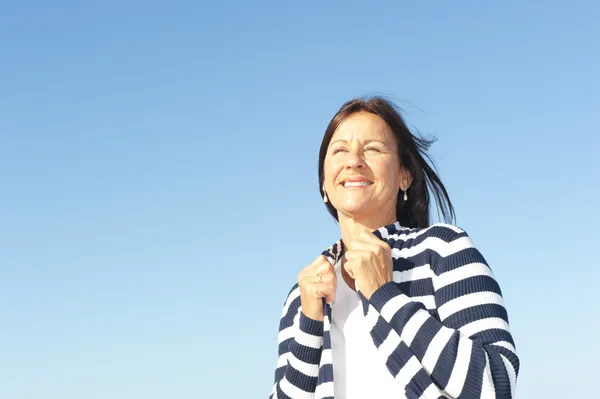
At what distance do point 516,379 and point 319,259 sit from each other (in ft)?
5.91

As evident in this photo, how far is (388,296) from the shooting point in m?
5.05

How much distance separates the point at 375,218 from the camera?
6.21m

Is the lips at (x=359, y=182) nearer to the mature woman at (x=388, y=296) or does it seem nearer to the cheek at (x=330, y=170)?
the mature woman at (x=388, y=296)

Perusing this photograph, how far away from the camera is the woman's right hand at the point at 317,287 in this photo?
225 inches

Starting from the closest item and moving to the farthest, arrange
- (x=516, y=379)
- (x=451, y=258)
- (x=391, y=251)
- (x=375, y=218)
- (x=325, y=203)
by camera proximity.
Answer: (x=516, y=379) < (x=451, y=258) < (x=391, y=251) < (x=375, y=218) < (x=325, y=203)

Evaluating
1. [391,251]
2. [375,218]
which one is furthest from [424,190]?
[391,251]

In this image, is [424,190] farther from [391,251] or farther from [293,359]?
[293,359]

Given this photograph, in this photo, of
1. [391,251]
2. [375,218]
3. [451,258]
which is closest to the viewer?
[451,258]

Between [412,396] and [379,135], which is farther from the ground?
[379,135]

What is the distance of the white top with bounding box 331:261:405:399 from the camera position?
17.6ft

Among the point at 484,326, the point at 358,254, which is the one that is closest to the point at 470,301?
the point at 484,326

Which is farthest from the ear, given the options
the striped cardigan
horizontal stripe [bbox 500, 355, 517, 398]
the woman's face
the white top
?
horizontal stripe [bbox 500, 355, 517, 398]

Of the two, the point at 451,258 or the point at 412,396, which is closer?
the point at 412,396

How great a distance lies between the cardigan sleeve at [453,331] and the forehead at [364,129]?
4.07 ft
